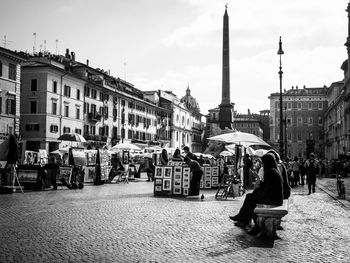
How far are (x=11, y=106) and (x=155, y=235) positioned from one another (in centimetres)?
3272

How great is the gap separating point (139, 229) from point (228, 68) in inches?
1280

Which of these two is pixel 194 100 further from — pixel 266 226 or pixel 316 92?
pixel 266 226

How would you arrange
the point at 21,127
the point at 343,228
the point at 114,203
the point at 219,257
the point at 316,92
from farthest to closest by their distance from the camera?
the point at 316,92, the point at 21,127, the point at 114,203, the point at 343,228, the point at 219,257

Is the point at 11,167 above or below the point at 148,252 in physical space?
above

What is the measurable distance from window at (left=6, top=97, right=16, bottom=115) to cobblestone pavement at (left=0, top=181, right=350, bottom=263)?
86.9 feet

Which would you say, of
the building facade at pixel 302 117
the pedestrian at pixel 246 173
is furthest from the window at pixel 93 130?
the building facade at pixel 302 117

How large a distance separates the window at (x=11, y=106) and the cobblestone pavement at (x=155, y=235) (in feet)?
86.9

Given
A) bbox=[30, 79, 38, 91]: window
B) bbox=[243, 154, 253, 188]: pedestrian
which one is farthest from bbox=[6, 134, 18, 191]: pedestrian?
bbox=[30, 79, 38, 91]: window

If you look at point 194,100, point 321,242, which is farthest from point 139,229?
point 194,100

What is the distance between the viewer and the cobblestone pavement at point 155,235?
5.91m

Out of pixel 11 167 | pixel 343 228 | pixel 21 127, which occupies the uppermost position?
pixel 21 127

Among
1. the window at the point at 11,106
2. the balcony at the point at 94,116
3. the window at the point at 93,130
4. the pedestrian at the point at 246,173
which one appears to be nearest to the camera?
the pedestrian at the point at 246,173

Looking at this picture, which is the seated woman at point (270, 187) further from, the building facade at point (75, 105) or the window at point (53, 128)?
the window at point (53, 128)

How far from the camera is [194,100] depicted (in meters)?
110
